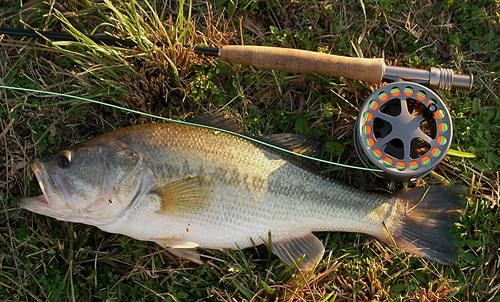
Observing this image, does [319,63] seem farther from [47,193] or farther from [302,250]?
[47,193]

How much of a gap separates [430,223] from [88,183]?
8.30 feet

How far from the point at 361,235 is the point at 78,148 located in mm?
2268

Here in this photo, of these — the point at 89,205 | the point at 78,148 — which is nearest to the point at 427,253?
the point at 89,205

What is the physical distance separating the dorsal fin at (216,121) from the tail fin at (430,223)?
1406 millimetres

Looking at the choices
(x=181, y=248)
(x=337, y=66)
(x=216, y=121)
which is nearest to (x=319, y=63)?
(x=337, y=66)

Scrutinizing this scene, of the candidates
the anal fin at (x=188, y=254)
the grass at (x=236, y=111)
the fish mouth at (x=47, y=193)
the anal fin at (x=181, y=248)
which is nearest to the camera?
the fish mouth at (x=47, y=193)

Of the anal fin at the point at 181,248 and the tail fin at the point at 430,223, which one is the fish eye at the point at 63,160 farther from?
the tail fin at the point at 430,223

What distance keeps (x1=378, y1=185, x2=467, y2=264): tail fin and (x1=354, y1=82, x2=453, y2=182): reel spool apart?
0.23 metres

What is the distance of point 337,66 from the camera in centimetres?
298

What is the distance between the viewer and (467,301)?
3.10 metres

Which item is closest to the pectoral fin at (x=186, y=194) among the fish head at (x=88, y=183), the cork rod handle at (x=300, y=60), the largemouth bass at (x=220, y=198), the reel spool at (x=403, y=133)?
the largemouth bass at (x=220, y=198)

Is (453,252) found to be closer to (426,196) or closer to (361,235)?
(426,196)

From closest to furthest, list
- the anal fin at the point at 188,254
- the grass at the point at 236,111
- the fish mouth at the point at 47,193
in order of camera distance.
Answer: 1. the fish mouth at the point at 47,193
2. the anal fin at the point at 188,254
3. the grass at the point at 236,111

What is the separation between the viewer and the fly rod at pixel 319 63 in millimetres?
2916
